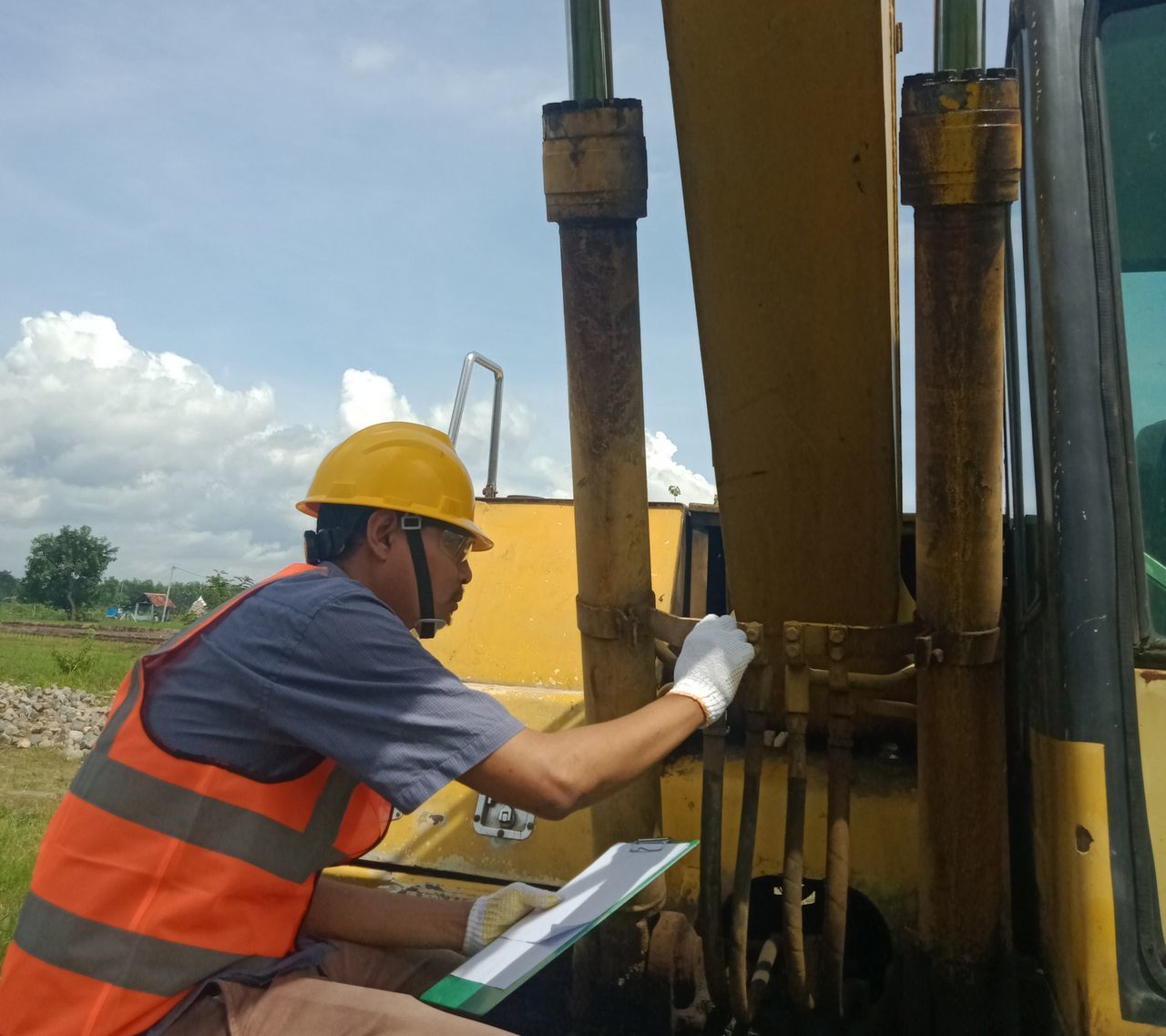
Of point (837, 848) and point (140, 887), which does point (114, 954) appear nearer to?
point (140, 887)

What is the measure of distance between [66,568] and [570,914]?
69747 millimetres

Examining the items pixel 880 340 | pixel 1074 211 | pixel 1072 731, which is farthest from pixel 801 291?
pixel 1072 731

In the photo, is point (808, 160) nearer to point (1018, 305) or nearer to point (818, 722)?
point (1018, 305)

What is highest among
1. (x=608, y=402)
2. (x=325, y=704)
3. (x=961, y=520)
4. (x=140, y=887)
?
(x=608, y=402)

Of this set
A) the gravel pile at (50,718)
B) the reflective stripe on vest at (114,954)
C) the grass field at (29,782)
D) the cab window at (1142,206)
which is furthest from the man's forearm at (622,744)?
the gravel pile at (50,718)

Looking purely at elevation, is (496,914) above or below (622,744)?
below

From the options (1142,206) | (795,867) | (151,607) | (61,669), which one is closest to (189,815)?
(795,867)

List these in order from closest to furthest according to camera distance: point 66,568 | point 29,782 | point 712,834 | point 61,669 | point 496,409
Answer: point 712,834, point 496,409, point 29,782, point 61,669, point 66,568

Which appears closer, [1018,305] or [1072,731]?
[1072,731]

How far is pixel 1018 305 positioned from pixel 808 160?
0.65 m

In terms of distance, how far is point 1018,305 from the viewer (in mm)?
2266

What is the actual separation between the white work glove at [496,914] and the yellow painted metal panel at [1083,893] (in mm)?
897

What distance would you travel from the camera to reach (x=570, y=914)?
1.95 m

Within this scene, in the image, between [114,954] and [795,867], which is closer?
[114,954]
